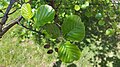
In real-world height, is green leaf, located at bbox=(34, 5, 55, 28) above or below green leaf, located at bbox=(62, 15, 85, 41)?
above

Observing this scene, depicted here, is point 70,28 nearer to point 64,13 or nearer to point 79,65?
point 64,13

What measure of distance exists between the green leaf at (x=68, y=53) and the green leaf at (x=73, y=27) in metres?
0.03

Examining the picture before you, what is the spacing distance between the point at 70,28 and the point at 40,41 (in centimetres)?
269

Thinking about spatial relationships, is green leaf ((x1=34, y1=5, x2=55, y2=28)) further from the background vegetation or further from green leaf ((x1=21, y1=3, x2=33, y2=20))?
the background vegetation

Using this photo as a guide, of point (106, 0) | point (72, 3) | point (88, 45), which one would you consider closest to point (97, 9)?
point (106, 0)

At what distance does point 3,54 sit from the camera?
136 inches

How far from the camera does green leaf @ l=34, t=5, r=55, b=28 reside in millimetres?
465

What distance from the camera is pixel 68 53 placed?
49 centimetres

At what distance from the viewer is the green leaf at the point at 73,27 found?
1.55ft

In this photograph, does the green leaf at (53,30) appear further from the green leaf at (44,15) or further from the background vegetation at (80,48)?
the background vegetation at (80,48)

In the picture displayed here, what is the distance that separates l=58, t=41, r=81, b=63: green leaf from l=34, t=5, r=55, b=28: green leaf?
7cm

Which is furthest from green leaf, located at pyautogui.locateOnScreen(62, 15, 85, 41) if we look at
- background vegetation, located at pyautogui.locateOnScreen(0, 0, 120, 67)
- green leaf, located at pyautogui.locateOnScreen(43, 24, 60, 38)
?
background vegetation, located at pyautogui.locateOnScreen(0, 0, 120, 67)

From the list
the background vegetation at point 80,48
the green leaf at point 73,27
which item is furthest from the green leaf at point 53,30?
the background vegetation at point 80,48

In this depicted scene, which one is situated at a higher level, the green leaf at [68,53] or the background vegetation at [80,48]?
the green leaf at [68,53]
